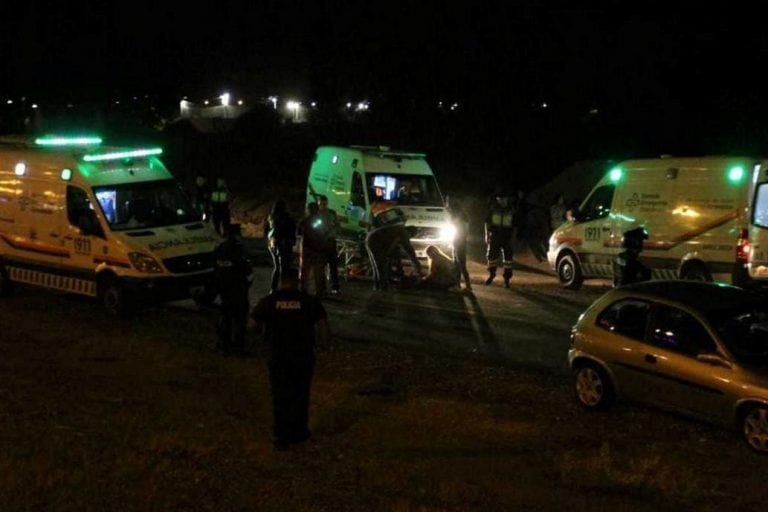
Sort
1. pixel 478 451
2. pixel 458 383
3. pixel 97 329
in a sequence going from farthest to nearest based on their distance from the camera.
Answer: pixel 97 329, pixel 458 383, pixel 478 451

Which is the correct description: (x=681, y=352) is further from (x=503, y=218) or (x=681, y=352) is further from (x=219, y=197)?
(x=219, y=197)

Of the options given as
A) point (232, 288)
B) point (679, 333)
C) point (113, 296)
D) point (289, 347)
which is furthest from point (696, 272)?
point (289, 347)

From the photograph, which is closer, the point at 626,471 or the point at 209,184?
the point at 626,471

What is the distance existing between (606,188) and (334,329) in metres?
6.73

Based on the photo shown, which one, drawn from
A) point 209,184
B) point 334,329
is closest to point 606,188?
point 334,329

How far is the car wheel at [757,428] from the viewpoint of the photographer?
328 inches

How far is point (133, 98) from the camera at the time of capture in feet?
245

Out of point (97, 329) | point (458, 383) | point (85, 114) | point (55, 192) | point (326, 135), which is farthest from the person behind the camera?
point (85, 114)

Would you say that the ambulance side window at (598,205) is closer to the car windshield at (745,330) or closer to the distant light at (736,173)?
the distant light at (736,173)

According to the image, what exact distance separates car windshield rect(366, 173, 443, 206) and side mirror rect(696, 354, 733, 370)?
42.2 feet

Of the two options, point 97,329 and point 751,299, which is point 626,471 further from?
point 97,329

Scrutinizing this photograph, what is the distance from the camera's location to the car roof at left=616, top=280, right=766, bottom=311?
30.2ft

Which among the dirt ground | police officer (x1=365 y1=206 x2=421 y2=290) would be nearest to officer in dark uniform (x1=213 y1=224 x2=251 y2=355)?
the dirt ground

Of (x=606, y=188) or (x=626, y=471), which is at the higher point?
(x=606, y=188)
